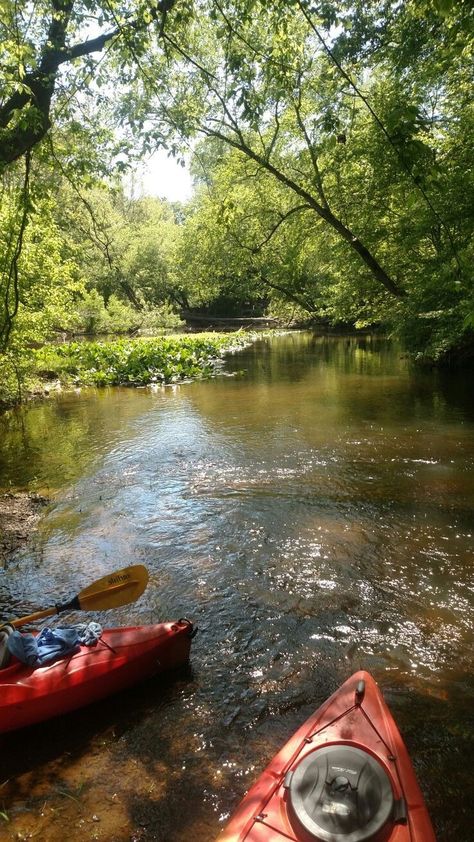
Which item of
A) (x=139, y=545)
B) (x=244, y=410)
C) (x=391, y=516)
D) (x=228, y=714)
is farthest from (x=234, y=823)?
(x=244, y=410)

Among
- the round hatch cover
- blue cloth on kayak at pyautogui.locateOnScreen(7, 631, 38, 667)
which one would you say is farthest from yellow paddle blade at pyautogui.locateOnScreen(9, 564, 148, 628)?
the round hatch cover

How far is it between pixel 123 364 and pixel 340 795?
52.1 feet

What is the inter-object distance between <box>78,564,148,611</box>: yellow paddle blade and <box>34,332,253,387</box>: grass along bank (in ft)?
39.1

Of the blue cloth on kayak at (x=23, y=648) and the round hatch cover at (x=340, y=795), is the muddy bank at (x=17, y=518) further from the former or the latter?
the round hatch cover at (x=340, y=795)

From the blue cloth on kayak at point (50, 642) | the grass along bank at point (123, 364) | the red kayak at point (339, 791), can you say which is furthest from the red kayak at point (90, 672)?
the grass along bank at point (123, 364)

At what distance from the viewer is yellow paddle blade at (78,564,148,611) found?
3791 millimetres

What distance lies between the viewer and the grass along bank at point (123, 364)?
1606 centimetres

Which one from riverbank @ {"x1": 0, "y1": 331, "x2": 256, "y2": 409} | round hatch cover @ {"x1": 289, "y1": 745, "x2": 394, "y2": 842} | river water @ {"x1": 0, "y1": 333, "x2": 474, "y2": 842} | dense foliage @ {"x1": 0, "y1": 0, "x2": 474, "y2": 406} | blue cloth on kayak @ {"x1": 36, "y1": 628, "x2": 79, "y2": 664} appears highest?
dense foliage @ {"x1": 0, "y1": 0, "x2": 474, "y2": 406}

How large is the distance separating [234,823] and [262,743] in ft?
3.21

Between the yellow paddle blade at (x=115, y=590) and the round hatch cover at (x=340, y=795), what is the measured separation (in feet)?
6.38

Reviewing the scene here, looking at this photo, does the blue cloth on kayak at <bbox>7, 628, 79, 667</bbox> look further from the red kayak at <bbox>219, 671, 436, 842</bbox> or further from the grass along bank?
the grass along bank

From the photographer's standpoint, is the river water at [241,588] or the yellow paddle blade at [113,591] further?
the yellow paddle blade at [113,591]

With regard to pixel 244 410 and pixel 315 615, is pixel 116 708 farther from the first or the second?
pixel 244 410

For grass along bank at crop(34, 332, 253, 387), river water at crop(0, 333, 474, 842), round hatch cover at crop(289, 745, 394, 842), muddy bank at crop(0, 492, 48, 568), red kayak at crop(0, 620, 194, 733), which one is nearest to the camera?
round hatch cover at crop(289, 745, 394, 842)
